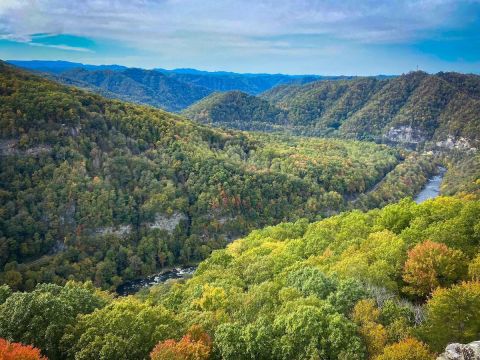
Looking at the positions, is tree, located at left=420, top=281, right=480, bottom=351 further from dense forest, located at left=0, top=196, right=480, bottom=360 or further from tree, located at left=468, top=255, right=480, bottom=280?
tree, located at left=468, top=255, right=480, bottom=280

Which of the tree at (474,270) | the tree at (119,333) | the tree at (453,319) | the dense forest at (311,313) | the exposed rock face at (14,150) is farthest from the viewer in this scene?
the exposed rock face at (14,150)

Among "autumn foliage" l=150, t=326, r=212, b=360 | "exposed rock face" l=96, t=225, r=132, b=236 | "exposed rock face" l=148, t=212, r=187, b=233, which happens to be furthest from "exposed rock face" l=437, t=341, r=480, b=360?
"exposed rock face" l=148, t=212, r=187, b=233

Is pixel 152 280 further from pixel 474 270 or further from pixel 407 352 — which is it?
pixel 407 352

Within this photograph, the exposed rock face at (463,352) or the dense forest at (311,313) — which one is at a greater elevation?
the exposed rock face at (463,352)

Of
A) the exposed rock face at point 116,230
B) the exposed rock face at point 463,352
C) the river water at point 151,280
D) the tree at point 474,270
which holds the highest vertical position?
the exposed rock face at point 463,352

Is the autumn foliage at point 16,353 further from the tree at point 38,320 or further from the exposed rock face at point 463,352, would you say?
the exposed rock face at point 463,352

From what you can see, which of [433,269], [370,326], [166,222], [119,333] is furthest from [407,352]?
[166,222]

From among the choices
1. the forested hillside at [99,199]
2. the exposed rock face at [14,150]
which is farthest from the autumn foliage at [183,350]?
the exposed rock face at [14,150]
